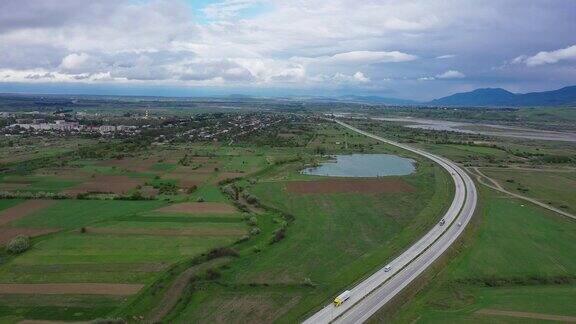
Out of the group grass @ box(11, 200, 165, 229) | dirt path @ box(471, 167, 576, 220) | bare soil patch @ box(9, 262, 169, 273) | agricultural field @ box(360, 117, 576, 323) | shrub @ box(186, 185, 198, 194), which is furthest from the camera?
shrub @ box(186, 185, 198, 194)

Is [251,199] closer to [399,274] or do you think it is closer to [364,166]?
[399,274]

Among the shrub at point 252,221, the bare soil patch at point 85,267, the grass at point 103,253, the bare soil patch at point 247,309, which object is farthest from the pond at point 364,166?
the bare soil patch at point 247,309

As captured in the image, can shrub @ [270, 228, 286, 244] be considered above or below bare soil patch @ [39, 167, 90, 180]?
below

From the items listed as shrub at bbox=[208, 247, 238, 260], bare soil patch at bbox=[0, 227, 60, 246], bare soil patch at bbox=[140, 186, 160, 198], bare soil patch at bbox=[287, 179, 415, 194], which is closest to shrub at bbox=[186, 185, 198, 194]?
bare soil patch at bbox=[140, 186, 160, 198]

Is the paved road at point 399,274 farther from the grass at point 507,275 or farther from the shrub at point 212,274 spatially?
the shrub at point 212,274

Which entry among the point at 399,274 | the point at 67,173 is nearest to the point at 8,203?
the point at 67,173

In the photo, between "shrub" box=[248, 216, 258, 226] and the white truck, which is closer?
the white truck

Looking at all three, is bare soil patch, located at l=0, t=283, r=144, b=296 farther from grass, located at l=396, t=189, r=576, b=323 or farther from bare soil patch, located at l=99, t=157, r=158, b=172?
bare soil patch, located at l=99, t=157, r=158, b=172
